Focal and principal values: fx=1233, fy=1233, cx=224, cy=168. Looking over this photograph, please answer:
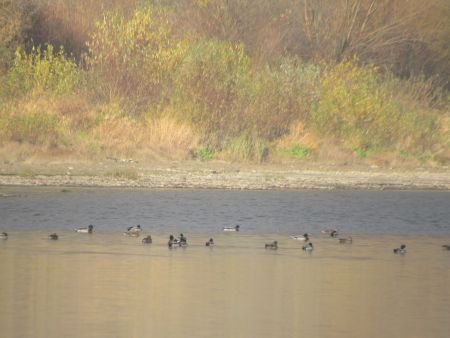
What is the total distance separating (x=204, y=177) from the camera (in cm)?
2758

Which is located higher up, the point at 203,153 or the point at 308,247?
the point at 203,153

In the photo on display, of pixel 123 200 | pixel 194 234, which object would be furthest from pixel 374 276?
pixel 123 200

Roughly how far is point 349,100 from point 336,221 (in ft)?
31.7

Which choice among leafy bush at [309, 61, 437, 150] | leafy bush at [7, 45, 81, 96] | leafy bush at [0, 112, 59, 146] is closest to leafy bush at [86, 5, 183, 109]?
leafy bush at [7, 45, 81, 96]

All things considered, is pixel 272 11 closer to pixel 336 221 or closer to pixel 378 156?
pixel 378 156

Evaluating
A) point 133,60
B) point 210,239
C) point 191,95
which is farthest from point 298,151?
point 210,239

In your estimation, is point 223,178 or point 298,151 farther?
point 298,151

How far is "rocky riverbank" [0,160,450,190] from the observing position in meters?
26.6

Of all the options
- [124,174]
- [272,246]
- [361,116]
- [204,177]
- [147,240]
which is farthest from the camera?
[361,116]

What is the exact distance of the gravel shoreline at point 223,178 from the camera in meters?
26.6

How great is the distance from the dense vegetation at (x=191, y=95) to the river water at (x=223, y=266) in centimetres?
386

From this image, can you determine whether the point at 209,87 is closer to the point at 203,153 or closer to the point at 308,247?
the point at 203,153

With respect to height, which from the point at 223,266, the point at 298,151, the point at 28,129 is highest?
the point at 28,129

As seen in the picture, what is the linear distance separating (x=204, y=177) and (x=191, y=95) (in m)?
4.06
